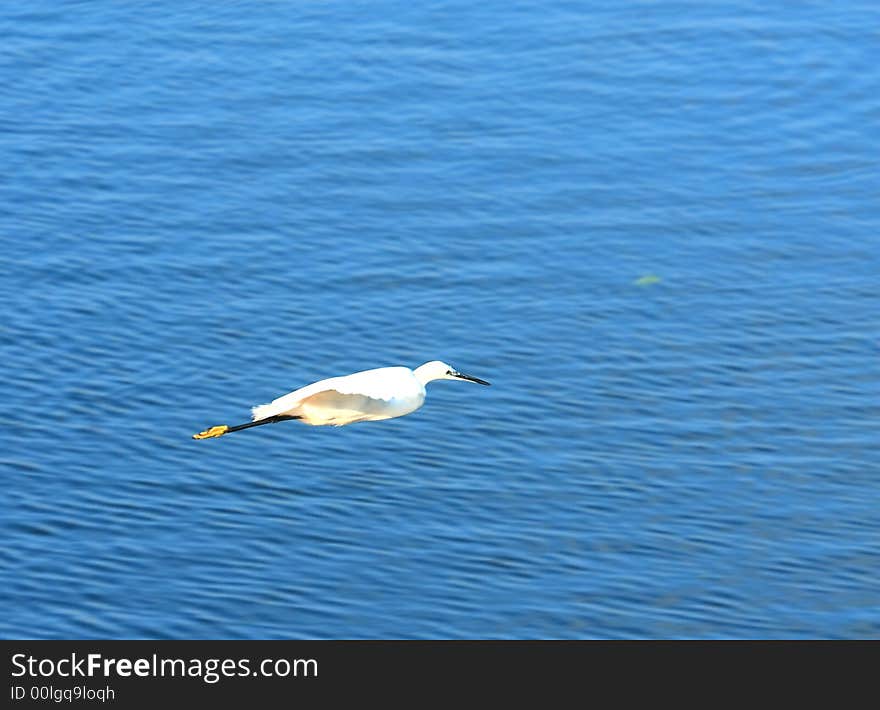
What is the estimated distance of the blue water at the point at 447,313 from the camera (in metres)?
29.5

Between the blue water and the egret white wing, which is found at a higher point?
the blue water

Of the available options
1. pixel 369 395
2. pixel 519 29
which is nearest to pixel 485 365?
pixel 369 395

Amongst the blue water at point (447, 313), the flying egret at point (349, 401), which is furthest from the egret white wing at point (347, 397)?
the blue water at point (447, 313)

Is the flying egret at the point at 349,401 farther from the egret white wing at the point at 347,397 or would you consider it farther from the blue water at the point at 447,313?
the blue water at the point at 447,313

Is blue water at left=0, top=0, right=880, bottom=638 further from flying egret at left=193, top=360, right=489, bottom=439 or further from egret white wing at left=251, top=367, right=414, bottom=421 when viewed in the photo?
egret white wing at left=251, top=367, right=414, bottom=421

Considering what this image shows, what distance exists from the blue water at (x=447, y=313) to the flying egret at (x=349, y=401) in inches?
195

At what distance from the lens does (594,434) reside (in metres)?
32.7

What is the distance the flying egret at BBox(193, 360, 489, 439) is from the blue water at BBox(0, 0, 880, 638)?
16.3 ft

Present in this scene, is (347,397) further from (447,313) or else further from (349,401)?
(447,313)

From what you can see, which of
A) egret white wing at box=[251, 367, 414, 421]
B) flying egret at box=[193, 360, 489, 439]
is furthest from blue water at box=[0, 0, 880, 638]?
egret white wing at box=[251, 367, 414, 421]

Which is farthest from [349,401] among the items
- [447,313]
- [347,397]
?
[447,313]

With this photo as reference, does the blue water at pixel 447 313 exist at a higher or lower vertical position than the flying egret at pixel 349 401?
higher

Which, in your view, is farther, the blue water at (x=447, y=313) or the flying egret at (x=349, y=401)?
the blue water at (x=447, y=313)

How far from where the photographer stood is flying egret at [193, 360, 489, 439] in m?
23.8
